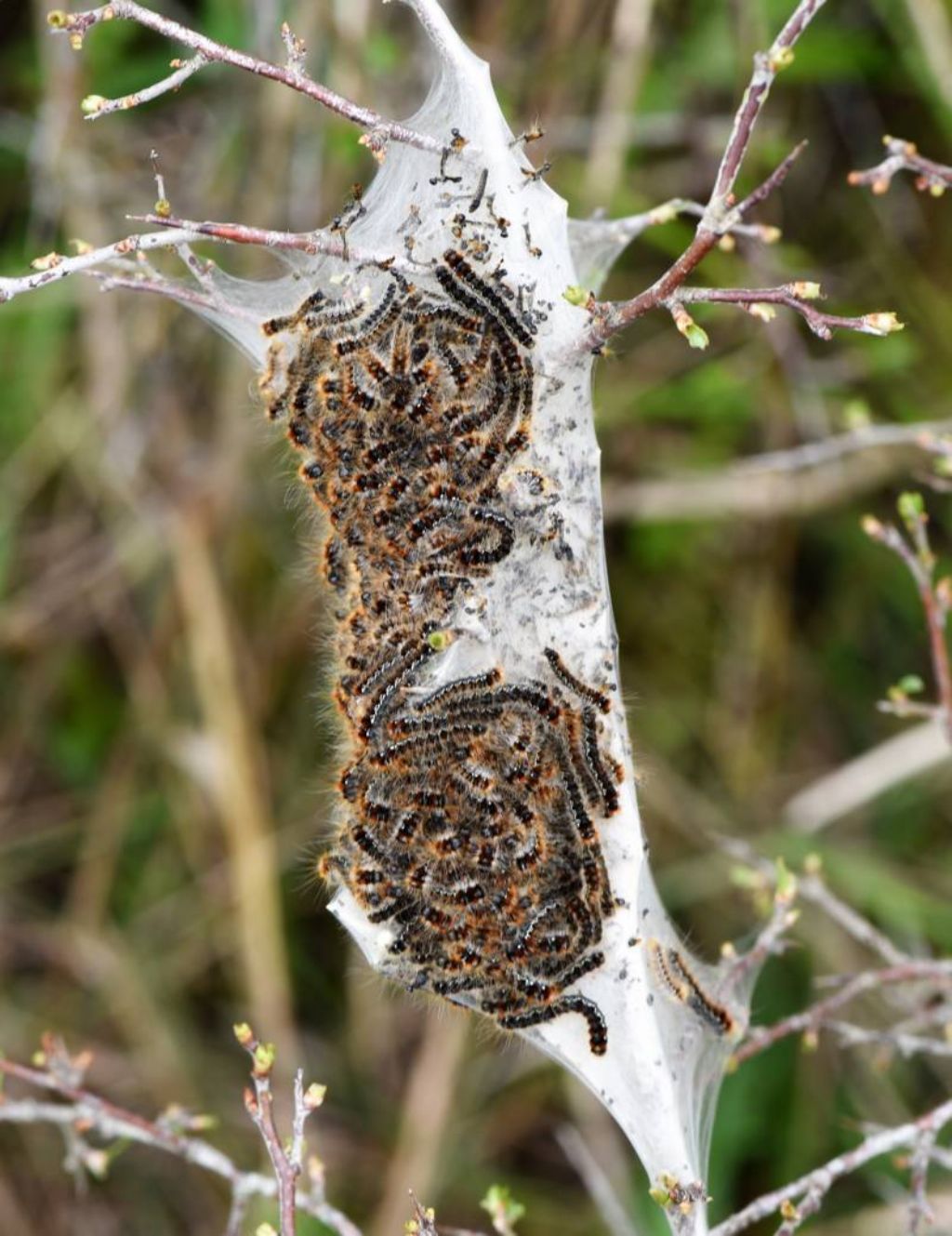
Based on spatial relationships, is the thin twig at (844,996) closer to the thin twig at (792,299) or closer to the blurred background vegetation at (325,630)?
the blurred background vegetation at (325,630)

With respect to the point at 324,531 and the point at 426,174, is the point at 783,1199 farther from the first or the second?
the point at 426,174

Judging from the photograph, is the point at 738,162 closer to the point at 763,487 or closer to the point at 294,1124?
the point at 294,1124

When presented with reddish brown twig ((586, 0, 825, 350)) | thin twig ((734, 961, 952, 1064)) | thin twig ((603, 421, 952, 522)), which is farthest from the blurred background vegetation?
reddish brown twig ((586, 0, 825, 350))

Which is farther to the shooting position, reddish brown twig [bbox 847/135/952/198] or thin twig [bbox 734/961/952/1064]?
thin twig [bbox 734/961/952/1064]

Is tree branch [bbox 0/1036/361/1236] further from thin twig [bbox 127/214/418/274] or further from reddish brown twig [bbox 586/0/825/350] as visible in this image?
reddish brown twig [bbox 586/0/825/350]

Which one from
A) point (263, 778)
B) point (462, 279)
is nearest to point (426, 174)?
point (462, 279)

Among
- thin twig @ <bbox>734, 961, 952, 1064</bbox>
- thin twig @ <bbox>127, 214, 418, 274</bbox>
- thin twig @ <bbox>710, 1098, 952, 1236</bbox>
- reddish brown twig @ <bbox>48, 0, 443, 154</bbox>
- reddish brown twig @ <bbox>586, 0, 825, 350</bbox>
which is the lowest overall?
thin twig @ <bbox>710, 1098, 952, 1236</bbox>
